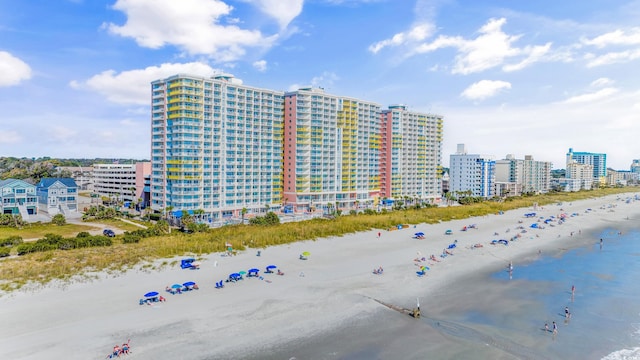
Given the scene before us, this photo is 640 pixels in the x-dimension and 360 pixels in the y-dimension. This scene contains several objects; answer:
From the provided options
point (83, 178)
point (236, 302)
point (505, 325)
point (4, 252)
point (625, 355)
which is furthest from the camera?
point (83, 178)

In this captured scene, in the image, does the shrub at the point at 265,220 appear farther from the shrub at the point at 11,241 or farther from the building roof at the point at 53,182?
the building roof at the point at 53,182

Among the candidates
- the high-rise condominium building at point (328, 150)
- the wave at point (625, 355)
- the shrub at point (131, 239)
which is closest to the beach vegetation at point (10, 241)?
the shrub at point (131, 239)

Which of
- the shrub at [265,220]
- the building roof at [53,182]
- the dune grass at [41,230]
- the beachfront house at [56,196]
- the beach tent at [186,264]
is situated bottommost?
the beach tent at [186,264]

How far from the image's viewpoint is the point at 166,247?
57.8 meters

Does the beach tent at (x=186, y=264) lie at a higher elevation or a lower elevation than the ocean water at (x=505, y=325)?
higher

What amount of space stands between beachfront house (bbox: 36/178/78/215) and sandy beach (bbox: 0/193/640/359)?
65131 millimetres

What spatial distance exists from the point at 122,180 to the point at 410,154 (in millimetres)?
98387

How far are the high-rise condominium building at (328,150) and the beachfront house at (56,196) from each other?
5552 cm

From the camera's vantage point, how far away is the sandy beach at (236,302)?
2977 cm

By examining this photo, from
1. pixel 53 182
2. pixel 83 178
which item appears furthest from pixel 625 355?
pixel 83 178

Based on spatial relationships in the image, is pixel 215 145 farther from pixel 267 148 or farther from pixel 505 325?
pixel 505 325

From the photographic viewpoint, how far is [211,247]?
59562 millimetres

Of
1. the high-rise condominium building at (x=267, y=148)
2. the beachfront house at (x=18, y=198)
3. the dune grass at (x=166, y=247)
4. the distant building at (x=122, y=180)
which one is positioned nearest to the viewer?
the dune grass at (x=166, y=247)

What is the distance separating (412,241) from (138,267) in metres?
46.2
